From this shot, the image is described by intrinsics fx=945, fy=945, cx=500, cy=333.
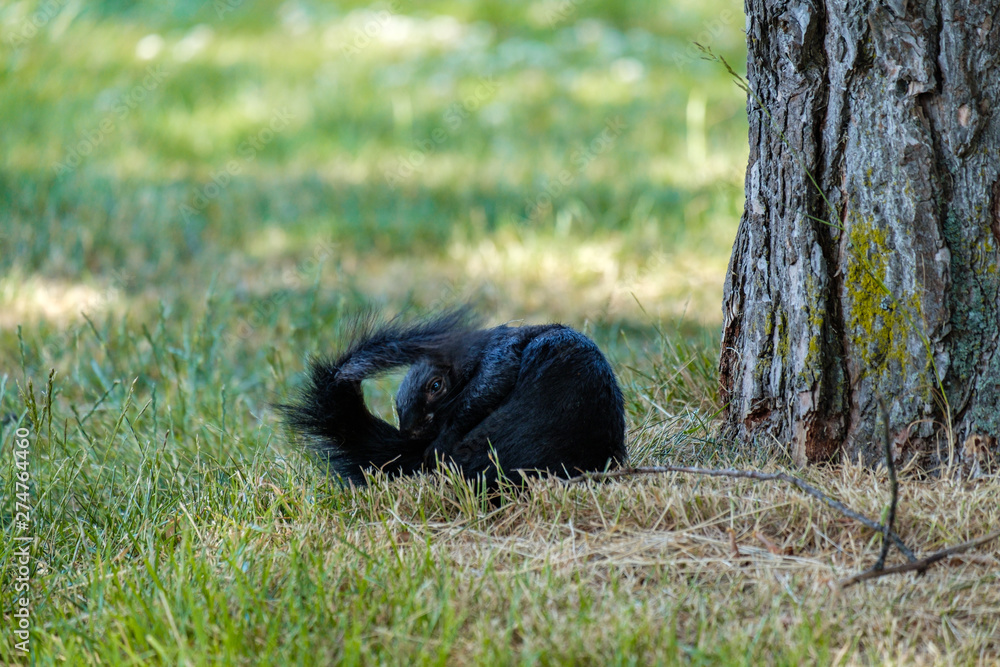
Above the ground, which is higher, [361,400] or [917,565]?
[361,400]

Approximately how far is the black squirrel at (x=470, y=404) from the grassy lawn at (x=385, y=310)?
113mm

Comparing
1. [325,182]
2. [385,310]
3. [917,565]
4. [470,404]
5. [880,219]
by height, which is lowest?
[385,310]

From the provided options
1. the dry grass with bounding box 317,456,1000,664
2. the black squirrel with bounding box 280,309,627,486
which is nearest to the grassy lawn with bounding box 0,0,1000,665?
the dry grass with bounding box 317,456,1000,664

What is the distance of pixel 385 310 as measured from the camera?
186 inches

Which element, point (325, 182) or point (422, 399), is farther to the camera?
point (325, 182)

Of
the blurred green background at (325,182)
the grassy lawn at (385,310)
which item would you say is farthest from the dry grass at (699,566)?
the blurred green background at (325,182)

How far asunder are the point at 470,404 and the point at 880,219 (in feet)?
3.49

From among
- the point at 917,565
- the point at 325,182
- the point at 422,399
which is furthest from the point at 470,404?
the point at 325,182

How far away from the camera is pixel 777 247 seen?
2371 millimetres

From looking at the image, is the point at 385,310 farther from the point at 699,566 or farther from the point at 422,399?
the point at 699,566

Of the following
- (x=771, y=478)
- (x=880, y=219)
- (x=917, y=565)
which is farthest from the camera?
(x=880, y=219)

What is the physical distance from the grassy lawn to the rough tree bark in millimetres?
183

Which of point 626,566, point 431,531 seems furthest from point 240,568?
point 626,566

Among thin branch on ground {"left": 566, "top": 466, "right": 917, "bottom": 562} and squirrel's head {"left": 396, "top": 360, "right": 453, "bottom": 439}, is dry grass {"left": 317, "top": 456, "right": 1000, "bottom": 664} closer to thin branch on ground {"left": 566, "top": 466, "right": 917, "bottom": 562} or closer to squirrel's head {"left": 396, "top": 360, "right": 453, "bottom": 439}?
thin branch on ground {"left": 566, "top": 466, "right": 917, "bottom": 562}
